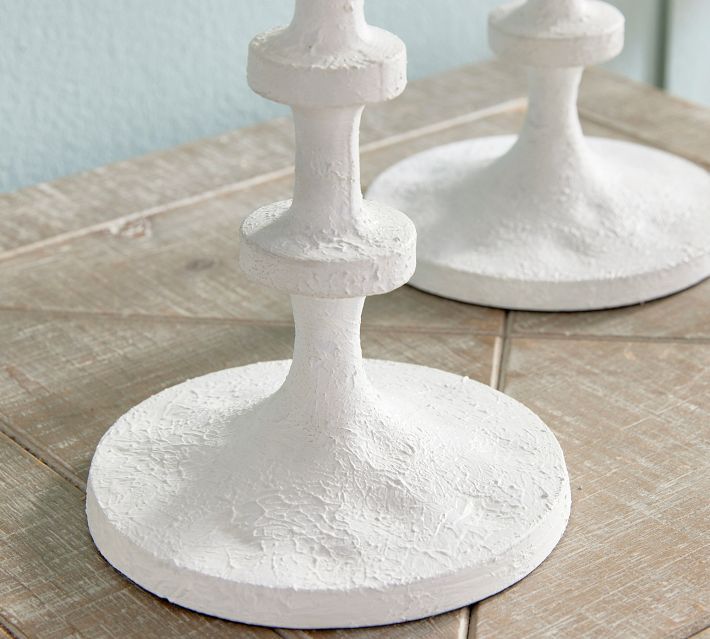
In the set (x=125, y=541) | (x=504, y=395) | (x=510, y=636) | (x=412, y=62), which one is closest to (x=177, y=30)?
(x=412, y=62)

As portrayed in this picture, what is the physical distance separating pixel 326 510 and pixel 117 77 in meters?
1.37

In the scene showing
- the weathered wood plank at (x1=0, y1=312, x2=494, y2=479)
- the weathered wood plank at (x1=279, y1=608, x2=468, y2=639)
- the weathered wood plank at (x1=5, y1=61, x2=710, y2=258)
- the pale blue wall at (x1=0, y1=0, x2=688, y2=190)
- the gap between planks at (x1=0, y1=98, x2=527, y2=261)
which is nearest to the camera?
the weathered wood plank at (x1=279, y1=608, x2=468, y2=639)

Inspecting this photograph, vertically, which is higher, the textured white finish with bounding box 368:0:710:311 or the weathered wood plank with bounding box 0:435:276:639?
the textured white finish with bounding box 368:0:710:311

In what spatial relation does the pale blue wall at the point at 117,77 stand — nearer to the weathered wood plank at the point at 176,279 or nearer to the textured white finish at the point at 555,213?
the weathered wood plank at the point at 176,279

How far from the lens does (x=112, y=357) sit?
1848 mm

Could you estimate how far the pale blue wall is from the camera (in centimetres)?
242

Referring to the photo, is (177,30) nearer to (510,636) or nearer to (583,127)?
(583,127)

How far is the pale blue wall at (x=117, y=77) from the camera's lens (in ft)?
7.95

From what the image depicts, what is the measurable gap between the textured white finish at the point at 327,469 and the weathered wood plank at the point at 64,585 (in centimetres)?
2

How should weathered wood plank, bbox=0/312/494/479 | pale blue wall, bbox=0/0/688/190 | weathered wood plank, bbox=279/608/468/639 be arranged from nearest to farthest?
weathered wood plank, bbox=279/608/468/639
weathered wood plank, bbox=0/312/494/479
pale blue wall, bbox=0/0/688/190

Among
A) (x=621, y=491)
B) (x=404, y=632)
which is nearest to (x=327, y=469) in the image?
(x=404, y=632)

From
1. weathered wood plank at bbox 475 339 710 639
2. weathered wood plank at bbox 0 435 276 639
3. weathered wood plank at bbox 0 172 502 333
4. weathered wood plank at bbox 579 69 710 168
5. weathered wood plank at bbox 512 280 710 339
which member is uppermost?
weathered wood plank at bbox 579 69 710 168

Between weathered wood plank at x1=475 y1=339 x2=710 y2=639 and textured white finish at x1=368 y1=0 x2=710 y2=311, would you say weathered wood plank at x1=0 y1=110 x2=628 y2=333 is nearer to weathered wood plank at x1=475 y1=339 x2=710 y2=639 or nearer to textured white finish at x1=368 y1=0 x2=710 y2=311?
textured white finish at x1=368 y1=0 x2=710 y2=311

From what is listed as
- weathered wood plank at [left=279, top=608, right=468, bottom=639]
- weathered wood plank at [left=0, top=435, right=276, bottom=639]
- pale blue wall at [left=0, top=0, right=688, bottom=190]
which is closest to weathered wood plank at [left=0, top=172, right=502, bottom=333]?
pale blue wall at [left=0, top=0, right=688, bottom=190]
